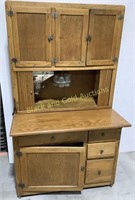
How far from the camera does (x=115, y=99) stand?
6.69 feet

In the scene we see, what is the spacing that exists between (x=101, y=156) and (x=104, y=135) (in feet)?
0.68

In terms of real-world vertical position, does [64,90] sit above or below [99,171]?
above

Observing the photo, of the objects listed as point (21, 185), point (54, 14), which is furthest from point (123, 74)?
point (21, 185)

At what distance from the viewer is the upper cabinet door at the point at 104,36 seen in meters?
1.45

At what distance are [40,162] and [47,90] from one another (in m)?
0.67

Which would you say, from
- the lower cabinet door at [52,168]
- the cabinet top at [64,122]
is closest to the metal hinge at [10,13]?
the cabinet top at [64,122]

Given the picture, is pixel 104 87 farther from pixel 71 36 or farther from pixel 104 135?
pixel 71 36

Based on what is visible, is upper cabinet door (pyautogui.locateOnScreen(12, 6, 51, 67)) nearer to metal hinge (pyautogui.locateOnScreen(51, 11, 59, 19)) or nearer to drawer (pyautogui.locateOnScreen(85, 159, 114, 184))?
metal hinge (pyautogui.locateOnScreen(51, 11, 59, 19))

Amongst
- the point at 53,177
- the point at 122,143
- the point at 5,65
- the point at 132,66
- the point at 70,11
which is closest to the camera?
the point at 70,11

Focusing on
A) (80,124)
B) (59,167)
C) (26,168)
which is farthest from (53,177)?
(80,124)

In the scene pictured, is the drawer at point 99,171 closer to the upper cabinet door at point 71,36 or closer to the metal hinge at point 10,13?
the upper cabinet door at point 71,36

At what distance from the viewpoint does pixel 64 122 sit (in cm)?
152

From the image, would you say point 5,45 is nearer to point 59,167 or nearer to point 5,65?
point 5,65

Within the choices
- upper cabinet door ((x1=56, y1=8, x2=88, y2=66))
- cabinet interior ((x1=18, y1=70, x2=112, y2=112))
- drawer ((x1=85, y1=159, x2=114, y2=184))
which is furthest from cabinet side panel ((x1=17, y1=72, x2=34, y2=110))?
drawer ((x1=85, y1=159, x2=114, y2=184))
